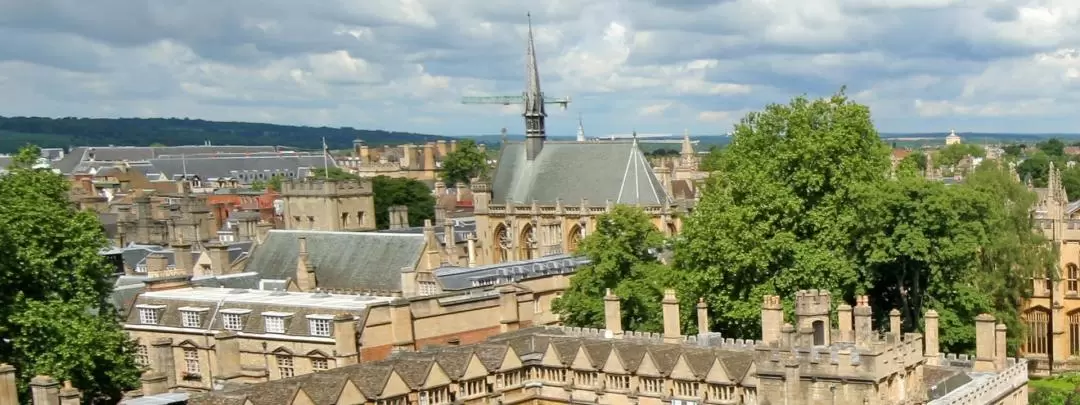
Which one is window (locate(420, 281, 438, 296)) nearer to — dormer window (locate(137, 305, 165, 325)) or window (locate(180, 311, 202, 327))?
Answer: window (locate(180, 311, 202, 327))

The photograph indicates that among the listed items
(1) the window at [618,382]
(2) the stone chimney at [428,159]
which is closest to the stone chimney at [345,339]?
(1) the window at [618,382]

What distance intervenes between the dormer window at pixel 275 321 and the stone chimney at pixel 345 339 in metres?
3.97

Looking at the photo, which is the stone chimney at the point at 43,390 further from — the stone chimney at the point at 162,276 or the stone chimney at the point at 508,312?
the stone chimney at the point at 162,276

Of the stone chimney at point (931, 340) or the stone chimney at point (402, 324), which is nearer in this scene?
the stone chimney at point (931, 340)

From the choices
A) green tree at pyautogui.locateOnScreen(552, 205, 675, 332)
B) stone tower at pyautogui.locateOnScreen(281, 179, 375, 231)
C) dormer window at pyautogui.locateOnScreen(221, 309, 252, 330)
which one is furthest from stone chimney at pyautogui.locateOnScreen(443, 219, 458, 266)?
dormer window at pyautogui.locateOnScreen(221, 309, 252, 330)

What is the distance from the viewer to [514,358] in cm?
3222

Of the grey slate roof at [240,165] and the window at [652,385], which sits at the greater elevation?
the grey slate roof at [240,165]

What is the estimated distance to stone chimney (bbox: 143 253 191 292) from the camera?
46781 millimetres

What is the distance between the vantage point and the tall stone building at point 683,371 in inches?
1021

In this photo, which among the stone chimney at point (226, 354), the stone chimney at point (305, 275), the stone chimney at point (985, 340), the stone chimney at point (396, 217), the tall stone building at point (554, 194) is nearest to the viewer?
the stone chimney at point (985, 340)

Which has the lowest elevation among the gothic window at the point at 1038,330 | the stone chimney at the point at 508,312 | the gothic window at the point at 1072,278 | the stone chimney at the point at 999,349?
the gothic window at the point at 1038,330

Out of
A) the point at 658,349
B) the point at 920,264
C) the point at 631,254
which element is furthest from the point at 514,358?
the point at 920,264

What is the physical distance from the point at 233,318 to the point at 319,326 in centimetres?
420

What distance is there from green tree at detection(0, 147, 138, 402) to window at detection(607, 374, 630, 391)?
1501cm
